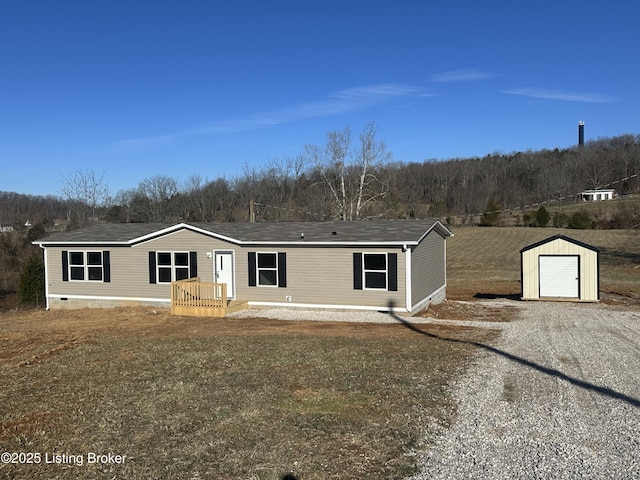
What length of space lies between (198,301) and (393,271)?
622 centimetres

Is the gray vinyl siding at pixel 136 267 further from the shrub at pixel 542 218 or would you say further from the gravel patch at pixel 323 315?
the shrub at pixel 542 218

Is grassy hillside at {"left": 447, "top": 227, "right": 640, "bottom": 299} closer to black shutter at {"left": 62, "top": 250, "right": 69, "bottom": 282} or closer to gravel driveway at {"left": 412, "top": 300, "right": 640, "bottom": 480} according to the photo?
gravel driveway at {"left": 412, "top": 300, "right": 640, "bottom": 480}

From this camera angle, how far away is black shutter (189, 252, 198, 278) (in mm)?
18719

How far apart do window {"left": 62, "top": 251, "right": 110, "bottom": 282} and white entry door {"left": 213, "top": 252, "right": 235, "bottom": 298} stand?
433cm

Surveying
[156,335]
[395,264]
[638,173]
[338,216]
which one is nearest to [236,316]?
Result: [156,335]

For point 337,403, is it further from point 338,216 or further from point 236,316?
point 338,216

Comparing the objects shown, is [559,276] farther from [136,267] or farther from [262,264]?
[136,267]

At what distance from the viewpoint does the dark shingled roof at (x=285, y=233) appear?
16.9 m

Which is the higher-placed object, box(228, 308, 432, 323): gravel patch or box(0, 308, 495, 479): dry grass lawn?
box(0, 308, 495, 479): dry grass lawn

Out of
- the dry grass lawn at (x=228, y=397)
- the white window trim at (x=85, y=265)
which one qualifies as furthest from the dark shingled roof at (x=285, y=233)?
the dry grass lawn at (x=228, y=397)

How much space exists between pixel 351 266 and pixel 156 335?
20.8 feet

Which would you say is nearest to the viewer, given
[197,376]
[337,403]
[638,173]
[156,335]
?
[337,403]

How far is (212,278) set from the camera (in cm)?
1858

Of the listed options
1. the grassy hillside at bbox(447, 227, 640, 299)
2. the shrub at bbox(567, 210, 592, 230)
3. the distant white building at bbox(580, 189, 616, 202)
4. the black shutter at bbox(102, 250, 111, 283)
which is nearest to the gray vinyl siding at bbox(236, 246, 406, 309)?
the black shutter at bbox(102, 250, 111, 283)
